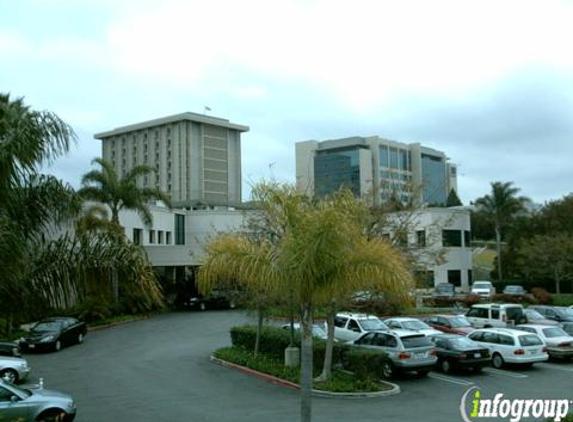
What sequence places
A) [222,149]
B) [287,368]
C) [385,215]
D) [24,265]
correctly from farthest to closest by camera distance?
1. [222,149]
2. [385,215]
3. [287,368]
4. [24,265]

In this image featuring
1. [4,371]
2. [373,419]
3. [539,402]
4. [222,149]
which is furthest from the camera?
[222,149]

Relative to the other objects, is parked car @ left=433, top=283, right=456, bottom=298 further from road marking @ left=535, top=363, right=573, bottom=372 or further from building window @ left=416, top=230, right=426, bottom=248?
road marking @ left=535, top=363, right=573, bottom=372

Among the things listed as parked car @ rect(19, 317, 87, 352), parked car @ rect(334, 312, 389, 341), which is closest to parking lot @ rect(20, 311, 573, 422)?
parked car @ rect(19, 317, 87, 352)

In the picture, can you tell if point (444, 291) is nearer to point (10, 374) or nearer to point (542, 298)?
point (542, 298)

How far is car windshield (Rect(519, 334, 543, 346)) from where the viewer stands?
2212cm

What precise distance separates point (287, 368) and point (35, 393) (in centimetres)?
894

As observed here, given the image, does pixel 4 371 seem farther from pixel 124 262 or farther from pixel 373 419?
pixel 124 262

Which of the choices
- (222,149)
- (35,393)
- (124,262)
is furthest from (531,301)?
(222,149)

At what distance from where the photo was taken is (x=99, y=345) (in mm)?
29438

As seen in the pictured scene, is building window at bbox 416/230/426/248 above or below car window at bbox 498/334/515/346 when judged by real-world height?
above

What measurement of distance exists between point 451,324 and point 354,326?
5.37 metres

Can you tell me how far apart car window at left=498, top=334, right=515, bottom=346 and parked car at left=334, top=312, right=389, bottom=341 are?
561cm

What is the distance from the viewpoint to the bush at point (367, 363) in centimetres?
1891

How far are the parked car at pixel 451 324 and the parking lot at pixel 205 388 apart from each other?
18.2 feet
